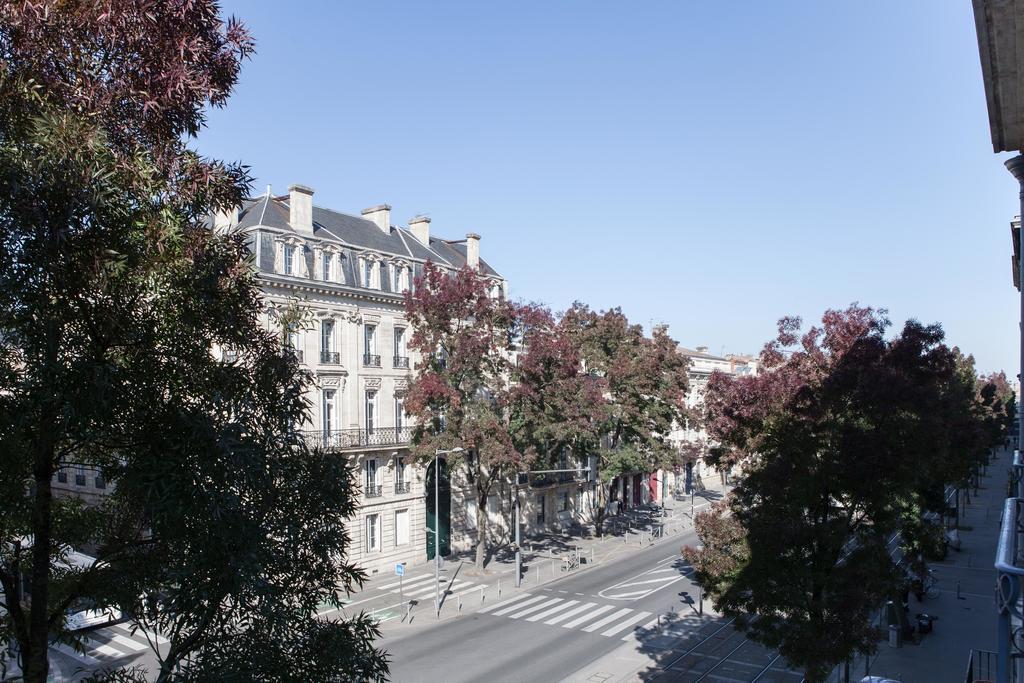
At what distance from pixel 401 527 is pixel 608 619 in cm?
1348

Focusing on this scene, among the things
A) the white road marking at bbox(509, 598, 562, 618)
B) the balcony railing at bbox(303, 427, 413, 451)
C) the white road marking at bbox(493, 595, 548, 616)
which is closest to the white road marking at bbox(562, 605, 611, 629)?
the white road marking at bbox(509, 598, 562, 618)

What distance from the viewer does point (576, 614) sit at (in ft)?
105

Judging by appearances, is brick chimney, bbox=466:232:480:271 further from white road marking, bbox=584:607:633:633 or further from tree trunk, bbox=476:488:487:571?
white road marking, bbox=584:607:633:633

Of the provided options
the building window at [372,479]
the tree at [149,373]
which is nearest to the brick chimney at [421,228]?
the building window at [372,479]

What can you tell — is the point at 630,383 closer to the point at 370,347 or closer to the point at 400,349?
the point at 400,349

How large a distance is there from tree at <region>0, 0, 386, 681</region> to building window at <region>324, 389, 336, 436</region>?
89.5 ft

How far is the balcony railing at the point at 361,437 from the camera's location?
35906 mm

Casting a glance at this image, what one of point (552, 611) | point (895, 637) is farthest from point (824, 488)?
point (552, 611)

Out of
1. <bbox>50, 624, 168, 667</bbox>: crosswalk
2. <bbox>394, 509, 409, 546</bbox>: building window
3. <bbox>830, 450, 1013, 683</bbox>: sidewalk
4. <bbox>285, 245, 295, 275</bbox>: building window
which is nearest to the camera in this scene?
<bbox>830, 450, 1013, 683</bbox>: sidewalk

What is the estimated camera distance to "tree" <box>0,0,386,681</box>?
284 inches

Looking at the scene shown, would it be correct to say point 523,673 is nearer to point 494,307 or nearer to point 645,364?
point 494,307

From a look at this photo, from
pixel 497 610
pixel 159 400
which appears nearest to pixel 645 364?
pixel 497 610

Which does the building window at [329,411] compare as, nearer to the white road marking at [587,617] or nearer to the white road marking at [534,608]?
the white road marking at [534,608]

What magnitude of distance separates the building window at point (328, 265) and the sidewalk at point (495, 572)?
49.2 ft
